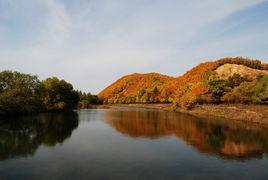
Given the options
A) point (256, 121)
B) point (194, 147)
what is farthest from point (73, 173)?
point (256, 121)

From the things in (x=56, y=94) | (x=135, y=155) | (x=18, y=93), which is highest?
(x=56, y=94)

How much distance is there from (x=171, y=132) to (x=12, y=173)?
3157 centimetres

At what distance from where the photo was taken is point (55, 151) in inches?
1282

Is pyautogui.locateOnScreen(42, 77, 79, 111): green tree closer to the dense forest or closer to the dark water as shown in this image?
the dense forest

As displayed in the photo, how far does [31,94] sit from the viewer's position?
88375mm

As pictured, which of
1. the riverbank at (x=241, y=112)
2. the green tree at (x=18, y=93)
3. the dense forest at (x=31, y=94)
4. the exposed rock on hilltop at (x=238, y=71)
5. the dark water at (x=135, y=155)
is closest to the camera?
the dark water at (x=135, y=155)

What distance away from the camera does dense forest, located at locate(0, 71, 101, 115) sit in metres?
72.1

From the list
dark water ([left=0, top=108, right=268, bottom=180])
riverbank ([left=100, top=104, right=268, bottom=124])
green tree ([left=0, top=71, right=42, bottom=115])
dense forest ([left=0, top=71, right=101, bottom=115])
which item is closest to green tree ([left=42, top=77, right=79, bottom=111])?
dense forest ([left=0, top=71, right=101, bottom=115])

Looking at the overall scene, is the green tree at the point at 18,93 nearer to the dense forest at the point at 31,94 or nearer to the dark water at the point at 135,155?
the dense forest at the point at 31,94

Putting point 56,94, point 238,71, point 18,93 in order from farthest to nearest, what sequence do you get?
1. point 238,71
2. point 56,94
3. point 18,93

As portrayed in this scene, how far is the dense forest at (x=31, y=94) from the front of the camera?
7206 centimetres

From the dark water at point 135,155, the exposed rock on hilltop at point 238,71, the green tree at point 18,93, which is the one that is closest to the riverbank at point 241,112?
the dark water at point 135,155

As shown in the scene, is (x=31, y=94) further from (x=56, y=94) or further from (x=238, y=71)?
(x=238, y=71)

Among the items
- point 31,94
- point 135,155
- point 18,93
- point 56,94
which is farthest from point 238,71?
point 135,155
